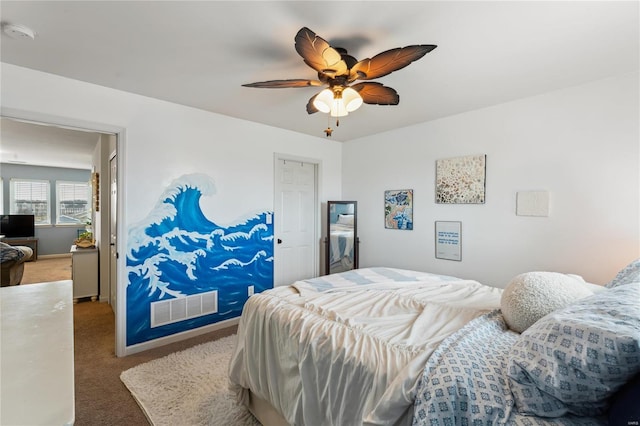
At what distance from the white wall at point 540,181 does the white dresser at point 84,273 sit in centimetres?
430

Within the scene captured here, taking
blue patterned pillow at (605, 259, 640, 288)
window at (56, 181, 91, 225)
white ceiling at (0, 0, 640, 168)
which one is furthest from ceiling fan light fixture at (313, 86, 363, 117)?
window at (56, 181, 91, 225)

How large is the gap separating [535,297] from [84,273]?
5246 millimetres

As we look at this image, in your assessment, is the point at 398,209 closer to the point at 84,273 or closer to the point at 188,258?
the point at 188,258

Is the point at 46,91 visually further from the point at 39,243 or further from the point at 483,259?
the point at 39,243

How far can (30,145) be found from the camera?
5.15 meters

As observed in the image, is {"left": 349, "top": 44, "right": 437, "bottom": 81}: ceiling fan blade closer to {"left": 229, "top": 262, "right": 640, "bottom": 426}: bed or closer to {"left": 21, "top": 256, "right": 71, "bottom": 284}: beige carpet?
{"left": 229, "top": 262, "right": 640, "bottom": 426}: bed

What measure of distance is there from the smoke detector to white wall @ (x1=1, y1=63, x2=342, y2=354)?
2.02ft

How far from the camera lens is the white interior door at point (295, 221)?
13.3 ft

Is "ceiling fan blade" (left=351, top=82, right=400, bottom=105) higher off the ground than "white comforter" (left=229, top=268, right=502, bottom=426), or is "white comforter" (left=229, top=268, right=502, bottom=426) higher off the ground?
"ceiling fan blade" (left=351, top=82, right=400, bottom=105)

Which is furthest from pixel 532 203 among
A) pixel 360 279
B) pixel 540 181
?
pixel 360 279

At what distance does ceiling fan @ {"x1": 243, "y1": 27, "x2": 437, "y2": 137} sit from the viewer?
1.57m

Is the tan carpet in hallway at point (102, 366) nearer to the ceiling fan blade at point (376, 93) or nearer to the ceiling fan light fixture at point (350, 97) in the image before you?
the ceiling fan light fixture at point (350, 97)

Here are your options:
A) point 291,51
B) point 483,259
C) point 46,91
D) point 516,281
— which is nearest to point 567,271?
point 483,259

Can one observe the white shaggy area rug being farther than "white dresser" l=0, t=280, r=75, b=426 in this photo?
Yes
